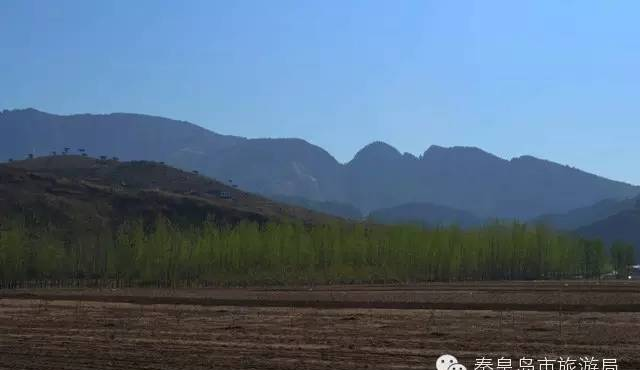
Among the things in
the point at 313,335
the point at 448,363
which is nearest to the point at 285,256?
the point at 313,335

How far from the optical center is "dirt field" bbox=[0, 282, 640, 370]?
24.1m

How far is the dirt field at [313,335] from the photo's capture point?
2414 cm

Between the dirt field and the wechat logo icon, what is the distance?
1.02 feet

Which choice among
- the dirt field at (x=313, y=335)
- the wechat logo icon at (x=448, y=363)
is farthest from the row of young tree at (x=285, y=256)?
the wechat logo icon at (x=448, y=363)

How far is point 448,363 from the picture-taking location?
74.2 feet

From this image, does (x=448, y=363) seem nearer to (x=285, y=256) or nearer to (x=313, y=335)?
(x=313, y=335)

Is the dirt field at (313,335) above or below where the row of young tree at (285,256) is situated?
below

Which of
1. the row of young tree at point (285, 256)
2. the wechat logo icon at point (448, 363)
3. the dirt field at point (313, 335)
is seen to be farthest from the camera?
the row of young tree at point (285, 256)

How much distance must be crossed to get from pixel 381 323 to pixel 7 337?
15965 millimetres

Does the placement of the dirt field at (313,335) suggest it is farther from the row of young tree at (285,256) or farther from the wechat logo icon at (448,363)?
the row of young tree at (285,256)

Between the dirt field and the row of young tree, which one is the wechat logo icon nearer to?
the dirt field

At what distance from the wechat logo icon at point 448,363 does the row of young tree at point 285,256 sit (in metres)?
90.5

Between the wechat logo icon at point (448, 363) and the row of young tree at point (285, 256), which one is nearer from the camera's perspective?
the wechat logo icon at point (448, 363)

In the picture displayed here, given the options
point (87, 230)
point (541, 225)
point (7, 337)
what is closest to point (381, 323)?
point (7, 337)
